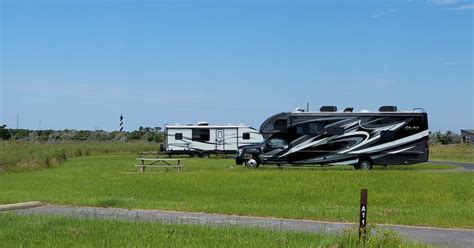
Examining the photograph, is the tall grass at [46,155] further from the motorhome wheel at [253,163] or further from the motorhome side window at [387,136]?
the motorhome side window at [387,136]

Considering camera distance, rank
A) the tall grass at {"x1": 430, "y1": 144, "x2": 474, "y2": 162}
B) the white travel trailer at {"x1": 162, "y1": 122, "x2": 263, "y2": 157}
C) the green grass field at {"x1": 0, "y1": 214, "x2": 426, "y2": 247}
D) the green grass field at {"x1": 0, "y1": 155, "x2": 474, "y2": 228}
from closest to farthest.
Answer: the green grass field at {"x1": 0, "y1": 214, "x2": 426, "y2": 247}
the green grass field at {"x1": 0, "y1": 155, "x2": 474, "y2": 228}
the white travel trailer at {"x1": 162, "y1": 122, "x2": 263, "y2": 157}
the tall grass at {"x1": 430, "y1": 144, "x2": 474, "y2": 162}

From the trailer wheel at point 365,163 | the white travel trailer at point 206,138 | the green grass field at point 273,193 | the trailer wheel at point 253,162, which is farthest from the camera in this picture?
the white travel trailer at point 206,138

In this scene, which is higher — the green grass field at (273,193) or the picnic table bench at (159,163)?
the picnic table bench at (159,163)

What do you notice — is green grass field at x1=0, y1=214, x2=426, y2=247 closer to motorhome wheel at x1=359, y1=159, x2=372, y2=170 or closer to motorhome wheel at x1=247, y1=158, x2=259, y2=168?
motorhome wheel at x1=247, y1=158, x2=259, y2=168

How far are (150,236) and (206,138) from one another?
121 feet

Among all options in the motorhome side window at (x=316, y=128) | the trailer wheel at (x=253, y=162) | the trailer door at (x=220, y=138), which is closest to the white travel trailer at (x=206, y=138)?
the trailer door at (x=220, y=138)

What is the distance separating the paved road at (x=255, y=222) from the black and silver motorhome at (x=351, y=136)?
15.5 m

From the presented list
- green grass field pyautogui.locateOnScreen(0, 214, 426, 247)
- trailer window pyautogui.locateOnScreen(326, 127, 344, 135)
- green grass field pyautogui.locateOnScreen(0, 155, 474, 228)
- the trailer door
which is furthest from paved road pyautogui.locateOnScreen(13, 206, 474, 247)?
the trailer door

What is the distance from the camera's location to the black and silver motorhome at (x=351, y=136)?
2892 centimetres

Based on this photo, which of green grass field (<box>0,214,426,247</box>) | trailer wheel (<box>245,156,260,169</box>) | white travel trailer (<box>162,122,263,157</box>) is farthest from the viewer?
white travel trailer (<box>162,122,263,157</box>)

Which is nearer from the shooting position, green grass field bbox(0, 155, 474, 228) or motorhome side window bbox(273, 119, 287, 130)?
green grass field bbox(0, 155, 474, 228)

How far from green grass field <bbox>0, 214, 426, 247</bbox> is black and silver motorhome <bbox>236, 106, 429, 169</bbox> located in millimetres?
18528

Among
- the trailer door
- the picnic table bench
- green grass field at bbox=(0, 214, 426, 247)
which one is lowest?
green grass field at bbox=(0, 214, 426, 247)

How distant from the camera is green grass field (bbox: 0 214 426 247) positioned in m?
8.51
